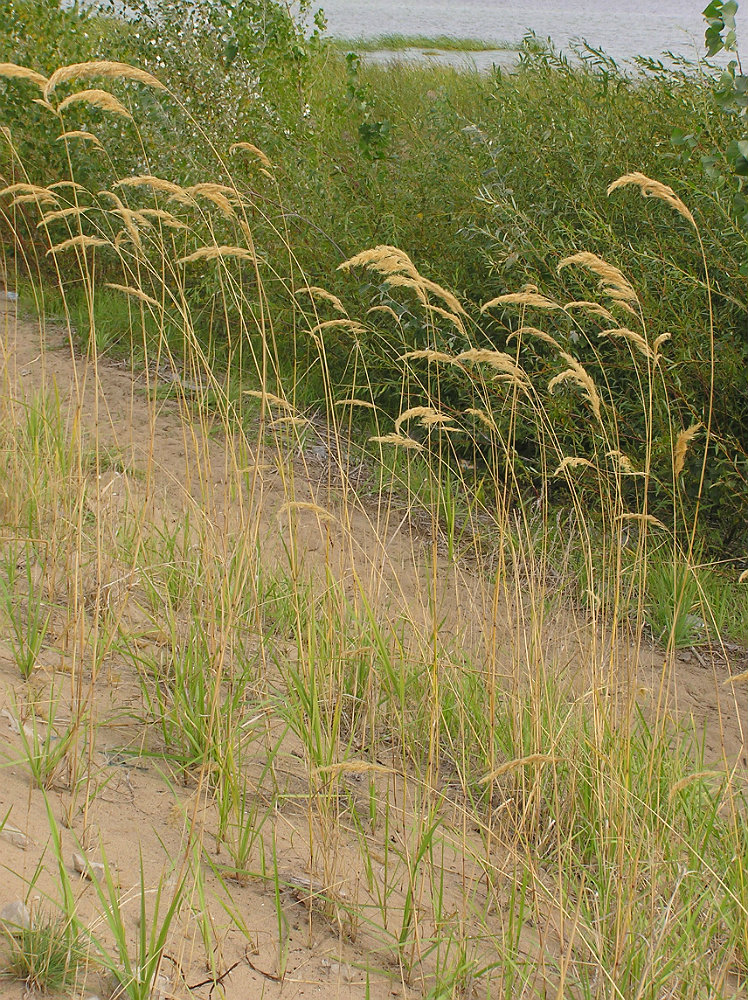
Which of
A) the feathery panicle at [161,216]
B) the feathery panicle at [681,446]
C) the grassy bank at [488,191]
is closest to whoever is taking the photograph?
the feathery panicle at [681,446]

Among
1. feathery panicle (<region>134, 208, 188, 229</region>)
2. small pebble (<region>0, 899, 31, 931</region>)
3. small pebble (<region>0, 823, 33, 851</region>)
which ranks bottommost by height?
small pebble (<region>0, 823, 33, 851</region>)

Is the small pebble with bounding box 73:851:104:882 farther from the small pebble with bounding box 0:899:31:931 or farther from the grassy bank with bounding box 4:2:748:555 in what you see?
the grassy bank with bounding box 4:2:748:555

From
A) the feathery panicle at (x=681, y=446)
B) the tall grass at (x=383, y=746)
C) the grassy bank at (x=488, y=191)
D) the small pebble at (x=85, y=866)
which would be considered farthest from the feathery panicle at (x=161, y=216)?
the small pebble at (x=85, y=866)

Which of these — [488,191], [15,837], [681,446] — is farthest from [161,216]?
[488,191]

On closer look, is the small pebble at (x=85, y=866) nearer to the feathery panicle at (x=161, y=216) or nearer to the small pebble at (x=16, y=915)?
the small pebble at (x=16, y=915)

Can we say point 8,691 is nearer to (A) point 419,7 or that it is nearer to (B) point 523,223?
(B) point 523,223

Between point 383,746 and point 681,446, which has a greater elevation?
point 681,446

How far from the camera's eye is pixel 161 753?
2.26 m

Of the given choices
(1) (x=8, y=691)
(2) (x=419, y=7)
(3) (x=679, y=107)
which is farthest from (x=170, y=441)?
(2) (x=419, y=7)

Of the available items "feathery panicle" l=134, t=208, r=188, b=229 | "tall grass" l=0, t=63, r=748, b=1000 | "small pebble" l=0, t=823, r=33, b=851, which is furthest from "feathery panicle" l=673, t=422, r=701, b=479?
"small pebble" l=0, t=823, r=33, b=851

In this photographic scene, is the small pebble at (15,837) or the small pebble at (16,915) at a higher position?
the small pebble at (16,915)

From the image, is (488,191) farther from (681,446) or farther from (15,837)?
(15,837)

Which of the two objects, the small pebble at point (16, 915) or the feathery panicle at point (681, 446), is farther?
the feathery panicle at point (681, 446)

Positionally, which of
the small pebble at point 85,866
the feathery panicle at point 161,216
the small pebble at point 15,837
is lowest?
the small pebble at point 85,866
